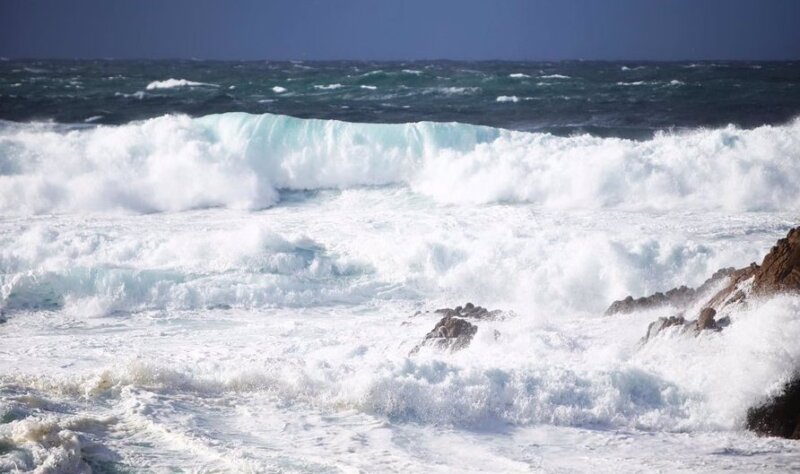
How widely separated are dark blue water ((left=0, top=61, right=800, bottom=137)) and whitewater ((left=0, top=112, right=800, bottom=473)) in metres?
4.12

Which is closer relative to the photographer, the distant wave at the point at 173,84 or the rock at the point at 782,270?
the rock at the point at 782,270

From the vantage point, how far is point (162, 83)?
37.6 metres

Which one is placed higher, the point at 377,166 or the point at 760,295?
the point at 377,166

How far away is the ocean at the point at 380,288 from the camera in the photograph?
7.03m

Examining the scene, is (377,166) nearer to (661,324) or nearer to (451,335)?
(451,335)

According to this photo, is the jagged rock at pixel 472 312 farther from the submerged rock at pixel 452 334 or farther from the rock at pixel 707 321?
the rock at pixel 707 321

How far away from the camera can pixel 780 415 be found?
286 inches

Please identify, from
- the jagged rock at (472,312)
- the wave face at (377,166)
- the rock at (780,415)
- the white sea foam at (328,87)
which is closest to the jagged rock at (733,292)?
the rock at (780,415)

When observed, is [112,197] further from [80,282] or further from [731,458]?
[731,458]

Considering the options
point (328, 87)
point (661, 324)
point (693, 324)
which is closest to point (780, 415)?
point (693, 324)

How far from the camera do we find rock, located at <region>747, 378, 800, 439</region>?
712 centimetres

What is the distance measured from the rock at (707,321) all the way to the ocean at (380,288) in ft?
0.52

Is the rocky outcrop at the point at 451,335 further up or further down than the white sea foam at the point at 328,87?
further down

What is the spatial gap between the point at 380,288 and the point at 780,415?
21.6 feet
